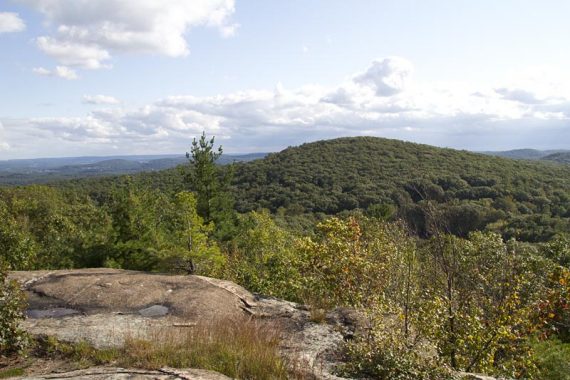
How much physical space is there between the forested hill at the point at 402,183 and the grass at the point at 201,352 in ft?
223

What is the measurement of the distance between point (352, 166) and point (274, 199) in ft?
113

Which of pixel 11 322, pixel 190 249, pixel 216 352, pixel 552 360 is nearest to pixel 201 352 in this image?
pixel 216 352

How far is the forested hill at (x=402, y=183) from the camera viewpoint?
80.8m

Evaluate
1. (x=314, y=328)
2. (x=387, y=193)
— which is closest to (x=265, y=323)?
(x=314, y=328)

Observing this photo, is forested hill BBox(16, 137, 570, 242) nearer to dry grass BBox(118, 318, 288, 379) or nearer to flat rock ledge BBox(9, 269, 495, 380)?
flat rock ledge BBox(9, 269, 495, 380)

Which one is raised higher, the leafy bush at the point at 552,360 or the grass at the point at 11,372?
the grass at the point at 11,372

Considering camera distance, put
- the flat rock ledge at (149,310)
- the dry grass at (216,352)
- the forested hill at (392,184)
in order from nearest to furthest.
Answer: the dry grass at (216,352)
the flat rock ledge at (149,310)
the forested hill at (392,184)

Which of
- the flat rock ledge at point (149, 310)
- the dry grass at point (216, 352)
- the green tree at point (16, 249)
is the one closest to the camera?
the dry grass at point (216, 352)

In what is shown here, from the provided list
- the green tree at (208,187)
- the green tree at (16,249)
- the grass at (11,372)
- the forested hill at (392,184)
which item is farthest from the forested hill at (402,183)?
the grass at (11,372)

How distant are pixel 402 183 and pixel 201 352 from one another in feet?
310

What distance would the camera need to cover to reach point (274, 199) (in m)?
103

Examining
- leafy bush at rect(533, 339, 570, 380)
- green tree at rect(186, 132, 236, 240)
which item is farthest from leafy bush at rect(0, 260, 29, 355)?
green tree at rect(186, 132, 236, 240)

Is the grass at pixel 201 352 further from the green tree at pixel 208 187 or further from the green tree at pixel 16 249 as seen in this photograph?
the green tree at pixel 208 187

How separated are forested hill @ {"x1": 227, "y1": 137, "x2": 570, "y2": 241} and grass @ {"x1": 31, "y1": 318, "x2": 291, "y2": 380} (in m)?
67.9
